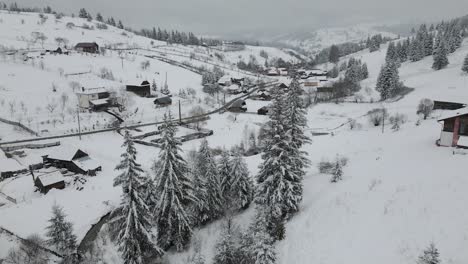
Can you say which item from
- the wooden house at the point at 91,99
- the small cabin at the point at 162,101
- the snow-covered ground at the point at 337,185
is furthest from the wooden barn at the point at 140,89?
the wooden house at the point at 91,99

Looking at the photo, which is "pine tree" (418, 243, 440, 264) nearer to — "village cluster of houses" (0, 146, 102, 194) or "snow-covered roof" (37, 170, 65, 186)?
"snow-covered roof" (37, 170, 65, 186)

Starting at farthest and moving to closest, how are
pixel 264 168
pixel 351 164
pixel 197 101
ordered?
pixel 197 101 < pixel 351 164 < pixel 264 168

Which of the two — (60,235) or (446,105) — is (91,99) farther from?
(446,105)

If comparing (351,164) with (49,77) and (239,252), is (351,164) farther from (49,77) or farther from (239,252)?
(49,77)

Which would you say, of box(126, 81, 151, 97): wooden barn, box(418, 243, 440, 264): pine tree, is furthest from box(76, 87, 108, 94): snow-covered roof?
box(418, 243, 440, 264): pine tree

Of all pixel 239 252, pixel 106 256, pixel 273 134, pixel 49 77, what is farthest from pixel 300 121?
pixel 49 77

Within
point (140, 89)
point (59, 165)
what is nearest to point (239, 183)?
point (59, 165)

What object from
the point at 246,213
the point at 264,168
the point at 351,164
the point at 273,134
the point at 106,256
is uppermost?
the point at 273,134
